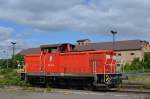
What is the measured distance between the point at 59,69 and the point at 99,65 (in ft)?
11.8

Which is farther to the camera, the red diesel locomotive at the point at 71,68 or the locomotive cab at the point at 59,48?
the locomotive cab at the point at 59,48

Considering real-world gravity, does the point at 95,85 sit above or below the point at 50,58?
below

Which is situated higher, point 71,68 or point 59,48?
point 59,48

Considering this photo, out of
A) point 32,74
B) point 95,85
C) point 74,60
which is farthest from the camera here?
point 32,74

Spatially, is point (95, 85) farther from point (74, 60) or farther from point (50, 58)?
point (50, 58)

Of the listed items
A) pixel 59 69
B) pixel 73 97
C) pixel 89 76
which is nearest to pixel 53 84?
pixel 59 69

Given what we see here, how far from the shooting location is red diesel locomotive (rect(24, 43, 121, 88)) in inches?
984

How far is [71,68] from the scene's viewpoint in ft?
88.4

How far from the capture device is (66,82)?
27109 millimetres

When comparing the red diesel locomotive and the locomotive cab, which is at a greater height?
the locomotive cab

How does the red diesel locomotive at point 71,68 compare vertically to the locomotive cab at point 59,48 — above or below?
below

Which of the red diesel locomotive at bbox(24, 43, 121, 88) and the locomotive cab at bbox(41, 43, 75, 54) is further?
the locomotive cab at bbox(41, 43, 75, 54)

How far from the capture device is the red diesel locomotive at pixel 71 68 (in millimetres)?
25000

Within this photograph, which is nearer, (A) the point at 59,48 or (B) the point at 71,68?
(B) the point at 71,68
